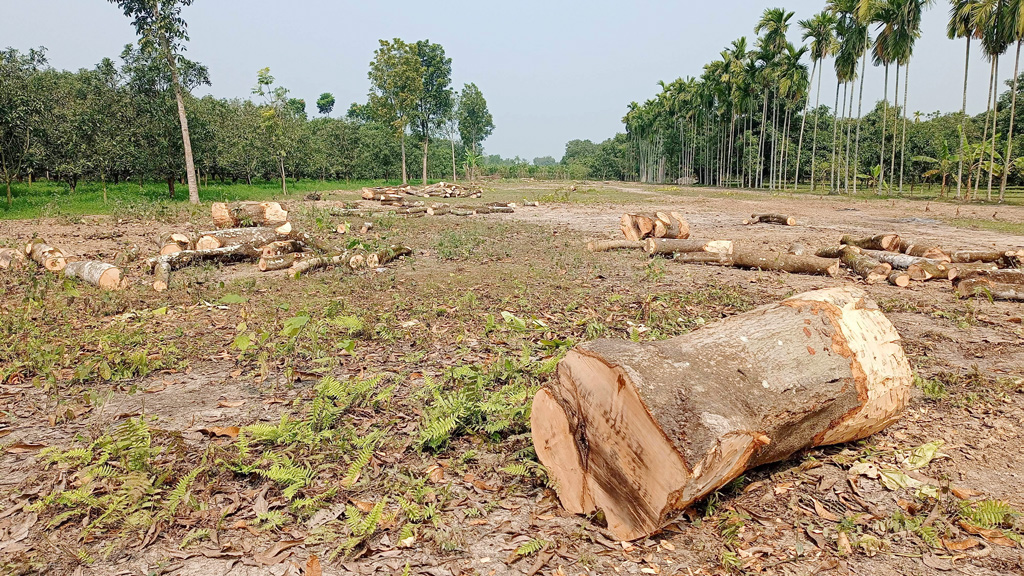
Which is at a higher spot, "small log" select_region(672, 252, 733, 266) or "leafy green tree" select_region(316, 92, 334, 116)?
"leafy green tree" select_region(316, 92, 334, 116)

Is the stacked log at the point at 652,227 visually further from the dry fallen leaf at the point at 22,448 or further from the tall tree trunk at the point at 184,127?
the tall tree trunk at the point at 184,127

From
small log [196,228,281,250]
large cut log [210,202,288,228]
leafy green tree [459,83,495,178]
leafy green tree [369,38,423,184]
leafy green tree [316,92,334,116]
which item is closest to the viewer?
small log [196,228,281,250]

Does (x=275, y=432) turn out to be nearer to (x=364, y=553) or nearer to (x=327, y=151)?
(x=364, y=553)

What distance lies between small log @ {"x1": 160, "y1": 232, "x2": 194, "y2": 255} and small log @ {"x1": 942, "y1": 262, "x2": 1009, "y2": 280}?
13.4 meters

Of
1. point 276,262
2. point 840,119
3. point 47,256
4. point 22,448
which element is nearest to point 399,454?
point 22,448

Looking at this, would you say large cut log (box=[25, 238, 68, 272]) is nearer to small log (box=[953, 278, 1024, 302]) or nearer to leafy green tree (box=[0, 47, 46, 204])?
leafy green tree (box=[0, 47, 46, 204])

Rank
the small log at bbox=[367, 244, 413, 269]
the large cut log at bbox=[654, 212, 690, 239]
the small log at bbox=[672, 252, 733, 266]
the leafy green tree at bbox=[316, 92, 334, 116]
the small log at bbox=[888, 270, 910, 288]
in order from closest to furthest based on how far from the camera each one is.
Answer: the small log at bbox=[888, 270, 910, 288] < the small log at bbox=[367, 244, 413, 269] < the small log at bbox=[672, 252, 733, 266] < the large cut log at bbox=[654, 212, 690, 239] < the leafy green tree at bbox=[316, 92, 334, 116]

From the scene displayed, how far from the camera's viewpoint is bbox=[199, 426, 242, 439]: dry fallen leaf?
3646mm

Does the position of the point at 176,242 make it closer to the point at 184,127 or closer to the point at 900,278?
the point at 900,278

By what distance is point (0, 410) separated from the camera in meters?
4.11

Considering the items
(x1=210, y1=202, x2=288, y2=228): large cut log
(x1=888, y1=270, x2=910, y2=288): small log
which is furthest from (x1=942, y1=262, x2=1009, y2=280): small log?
(x1=210, y1=202, x2=288, y2=228): large cut log

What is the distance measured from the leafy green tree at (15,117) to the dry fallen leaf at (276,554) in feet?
72.9

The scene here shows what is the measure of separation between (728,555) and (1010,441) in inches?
95.6

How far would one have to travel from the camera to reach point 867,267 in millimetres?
8695
